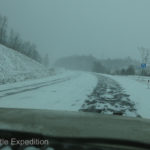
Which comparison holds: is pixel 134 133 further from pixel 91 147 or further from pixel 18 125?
pixel 18 125

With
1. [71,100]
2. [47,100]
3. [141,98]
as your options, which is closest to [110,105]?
[71,100]

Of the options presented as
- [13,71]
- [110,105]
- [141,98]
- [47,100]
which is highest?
[13,71]

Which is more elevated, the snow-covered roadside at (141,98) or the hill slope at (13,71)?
the hill slope at (13,71)

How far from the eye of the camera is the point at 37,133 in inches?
101

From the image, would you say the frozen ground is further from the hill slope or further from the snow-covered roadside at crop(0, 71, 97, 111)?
the hill slope

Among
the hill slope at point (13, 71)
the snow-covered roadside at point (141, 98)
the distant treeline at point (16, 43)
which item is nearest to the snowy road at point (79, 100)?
the snow-covered roadside at point (141, 98)

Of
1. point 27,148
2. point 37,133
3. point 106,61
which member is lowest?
point 27,148

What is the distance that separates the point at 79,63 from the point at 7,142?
186 m

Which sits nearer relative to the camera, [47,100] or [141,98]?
[47,100]

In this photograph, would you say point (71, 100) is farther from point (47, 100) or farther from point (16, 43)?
point (16, 43)

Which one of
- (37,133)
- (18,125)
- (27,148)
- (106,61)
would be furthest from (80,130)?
(106,61)

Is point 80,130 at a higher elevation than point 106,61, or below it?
below

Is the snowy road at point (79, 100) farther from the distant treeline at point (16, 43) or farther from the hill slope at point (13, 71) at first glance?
the distant treeline at point (16, 43)

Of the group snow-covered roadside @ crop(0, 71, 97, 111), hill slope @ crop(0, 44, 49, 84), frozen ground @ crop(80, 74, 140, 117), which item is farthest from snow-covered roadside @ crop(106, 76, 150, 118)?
hill slope @ crop(0, 44, 49, 84)
